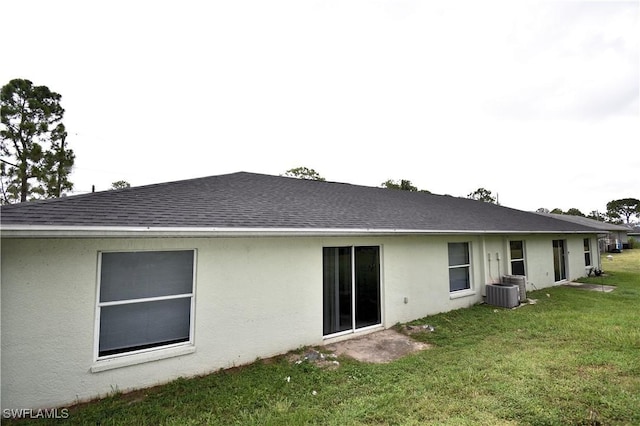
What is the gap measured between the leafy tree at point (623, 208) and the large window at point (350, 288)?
9871cm

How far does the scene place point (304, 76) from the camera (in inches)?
474


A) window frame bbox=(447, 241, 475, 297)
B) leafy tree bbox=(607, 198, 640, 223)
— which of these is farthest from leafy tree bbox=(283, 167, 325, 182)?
leafy tree bbox=(607, 198, 640, 223)

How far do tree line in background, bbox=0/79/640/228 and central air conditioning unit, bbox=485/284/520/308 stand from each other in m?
15.0

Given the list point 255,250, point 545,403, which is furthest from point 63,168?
point 545,403

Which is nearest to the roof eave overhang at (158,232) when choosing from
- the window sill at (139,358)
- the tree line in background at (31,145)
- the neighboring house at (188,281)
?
the neighboring house at (188,281)

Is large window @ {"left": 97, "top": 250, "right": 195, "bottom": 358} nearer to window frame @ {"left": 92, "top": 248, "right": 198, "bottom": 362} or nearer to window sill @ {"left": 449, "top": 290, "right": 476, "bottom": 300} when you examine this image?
window frame @ {"left": 92, "top": 248, "right": 198, "bottom": 362}

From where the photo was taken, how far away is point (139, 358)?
177 inches

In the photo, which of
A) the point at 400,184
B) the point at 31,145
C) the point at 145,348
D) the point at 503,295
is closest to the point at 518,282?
the point at 503,295

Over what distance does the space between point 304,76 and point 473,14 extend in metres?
6.33

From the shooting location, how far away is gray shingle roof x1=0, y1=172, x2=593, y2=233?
426 cm

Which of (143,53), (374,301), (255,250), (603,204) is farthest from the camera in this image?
(603,204)

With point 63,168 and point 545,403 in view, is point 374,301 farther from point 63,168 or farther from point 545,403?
point 63,168

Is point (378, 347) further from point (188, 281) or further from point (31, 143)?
point (31, 143)

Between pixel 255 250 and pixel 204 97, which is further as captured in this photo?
pixel 204 97
